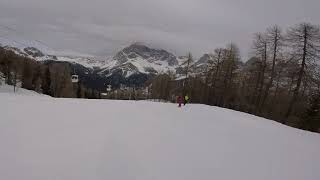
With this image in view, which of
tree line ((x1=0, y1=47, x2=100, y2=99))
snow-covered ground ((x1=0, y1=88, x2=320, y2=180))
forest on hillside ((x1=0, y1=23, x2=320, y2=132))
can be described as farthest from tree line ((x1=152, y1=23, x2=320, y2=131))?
tree line ((x1=0, y1=47, x2=100, y2=99))

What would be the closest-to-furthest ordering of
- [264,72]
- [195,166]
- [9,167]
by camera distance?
[9,167], [195,166], [264,72]

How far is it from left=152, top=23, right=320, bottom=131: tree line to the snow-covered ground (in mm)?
17826

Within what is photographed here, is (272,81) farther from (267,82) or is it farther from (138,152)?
(138,152)

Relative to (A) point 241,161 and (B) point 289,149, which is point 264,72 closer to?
(B) point 289,149

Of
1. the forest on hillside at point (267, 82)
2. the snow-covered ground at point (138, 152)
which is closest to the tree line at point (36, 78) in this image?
the forest on hillside at point (267, 82)

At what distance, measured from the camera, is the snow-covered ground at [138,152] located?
289 inches

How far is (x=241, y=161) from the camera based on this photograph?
30.8ft

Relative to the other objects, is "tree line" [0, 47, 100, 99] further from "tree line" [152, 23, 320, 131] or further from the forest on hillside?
"tree line" [152, 23, 320, 131]

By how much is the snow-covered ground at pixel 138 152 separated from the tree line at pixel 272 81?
58.5ft

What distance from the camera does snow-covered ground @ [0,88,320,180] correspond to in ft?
24.1

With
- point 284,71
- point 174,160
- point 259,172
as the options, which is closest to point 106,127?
point 174,160

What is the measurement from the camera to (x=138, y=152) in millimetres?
9148

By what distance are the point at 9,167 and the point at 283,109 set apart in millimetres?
40141

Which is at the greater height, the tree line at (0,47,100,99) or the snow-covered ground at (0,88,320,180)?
the tree line at (0,47,100,99)
